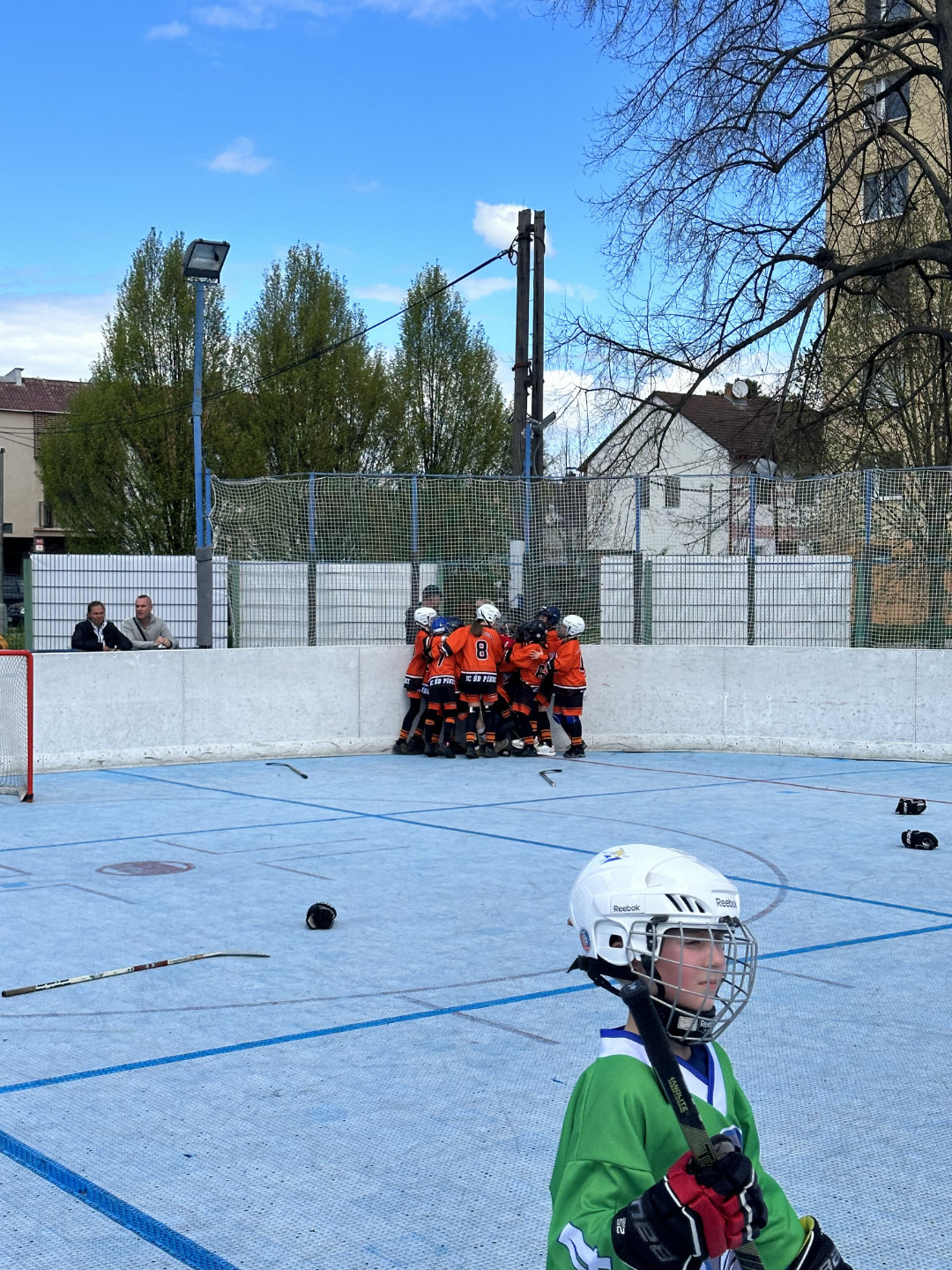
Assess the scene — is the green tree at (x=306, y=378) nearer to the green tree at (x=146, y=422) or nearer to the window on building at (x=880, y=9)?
the green tree at (x=146, y=422)

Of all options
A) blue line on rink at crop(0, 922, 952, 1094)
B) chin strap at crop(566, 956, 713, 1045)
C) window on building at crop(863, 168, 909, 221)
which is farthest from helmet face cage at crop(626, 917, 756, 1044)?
window on building at crop(863, 168, 909, 221)

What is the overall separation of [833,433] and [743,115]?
25.9ft

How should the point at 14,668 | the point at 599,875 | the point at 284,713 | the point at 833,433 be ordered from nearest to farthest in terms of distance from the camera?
the point at 599,875
the point at 14,668
the point at 284,713
the point at 833,433

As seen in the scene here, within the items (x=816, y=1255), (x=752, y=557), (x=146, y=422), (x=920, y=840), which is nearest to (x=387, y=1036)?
(x=816, y=1255)

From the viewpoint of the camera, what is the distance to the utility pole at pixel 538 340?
2556 centimetres

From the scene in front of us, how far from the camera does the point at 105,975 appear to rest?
6.26m

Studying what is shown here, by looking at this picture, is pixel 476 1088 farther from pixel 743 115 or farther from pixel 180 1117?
pixel 743 115

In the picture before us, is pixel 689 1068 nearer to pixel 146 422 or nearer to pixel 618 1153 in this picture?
pixel 618 1153

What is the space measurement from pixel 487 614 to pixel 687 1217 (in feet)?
47.8

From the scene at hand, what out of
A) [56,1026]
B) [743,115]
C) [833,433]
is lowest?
[56,1026]

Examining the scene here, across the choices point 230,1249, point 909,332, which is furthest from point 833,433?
point 230,1249

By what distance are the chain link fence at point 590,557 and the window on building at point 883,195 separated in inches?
179

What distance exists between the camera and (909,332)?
17859mm

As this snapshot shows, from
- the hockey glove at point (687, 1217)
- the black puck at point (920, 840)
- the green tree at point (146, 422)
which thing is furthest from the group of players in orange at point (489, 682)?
the green tree at point (146, 422)
